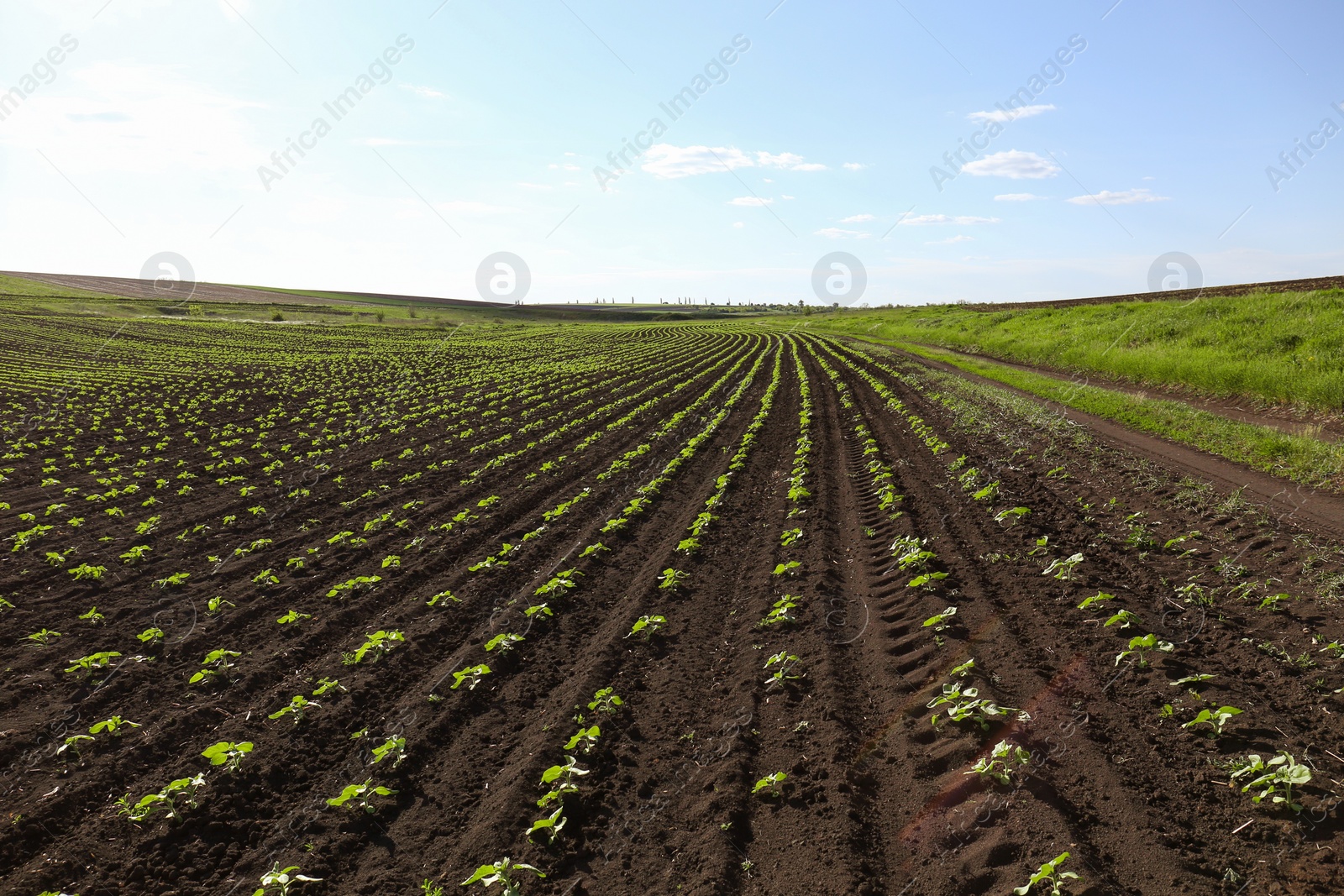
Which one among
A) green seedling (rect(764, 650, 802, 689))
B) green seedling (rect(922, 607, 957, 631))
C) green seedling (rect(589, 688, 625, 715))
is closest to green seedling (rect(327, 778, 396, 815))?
green seedling (rect(589, 688, 625, 715))

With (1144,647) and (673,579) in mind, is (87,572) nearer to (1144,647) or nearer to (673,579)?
(673,579)

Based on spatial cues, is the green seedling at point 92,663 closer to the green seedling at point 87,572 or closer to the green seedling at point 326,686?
the green seedling at point 326,686

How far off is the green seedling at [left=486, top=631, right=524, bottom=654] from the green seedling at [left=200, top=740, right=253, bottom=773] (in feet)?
8.05

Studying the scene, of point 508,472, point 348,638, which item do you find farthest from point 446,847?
point 508,472

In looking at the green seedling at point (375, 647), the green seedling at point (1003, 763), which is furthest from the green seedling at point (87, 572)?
the green seedling at point (1003, 763)

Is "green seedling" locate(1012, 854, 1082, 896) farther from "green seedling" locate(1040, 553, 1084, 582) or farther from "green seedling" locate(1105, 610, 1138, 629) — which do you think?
"green seedling" locate(1040, 553, 1084, 582)

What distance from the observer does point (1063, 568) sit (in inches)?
322

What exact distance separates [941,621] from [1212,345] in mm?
24790

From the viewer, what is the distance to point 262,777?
5574 mm

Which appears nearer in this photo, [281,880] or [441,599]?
[281,880]

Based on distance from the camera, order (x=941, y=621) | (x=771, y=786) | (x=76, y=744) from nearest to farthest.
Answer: (x=771, y=786) → (x=76, y=744) → (x=941, y=621)

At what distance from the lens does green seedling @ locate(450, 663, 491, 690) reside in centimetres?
676

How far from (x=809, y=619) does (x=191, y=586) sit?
9082 mm

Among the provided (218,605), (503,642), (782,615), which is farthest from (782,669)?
(218,605)
